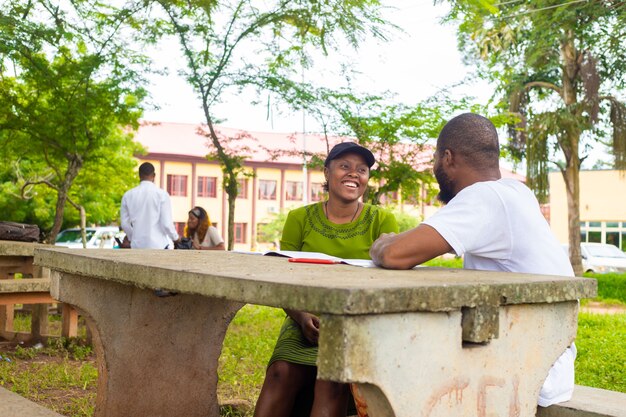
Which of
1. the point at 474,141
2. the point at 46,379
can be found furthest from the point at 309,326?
the point at 46,379

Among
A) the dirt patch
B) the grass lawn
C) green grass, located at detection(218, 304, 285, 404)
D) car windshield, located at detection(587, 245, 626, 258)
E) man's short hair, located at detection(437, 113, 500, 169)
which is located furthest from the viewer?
car windshield, located at detection(587, 245, 626, 258)

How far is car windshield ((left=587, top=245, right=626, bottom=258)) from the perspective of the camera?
86.7 feet

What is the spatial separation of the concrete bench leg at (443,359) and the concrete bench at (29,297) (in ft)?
15.4

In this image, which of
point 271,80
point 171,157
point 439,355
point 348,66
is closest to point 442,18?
point 348,66

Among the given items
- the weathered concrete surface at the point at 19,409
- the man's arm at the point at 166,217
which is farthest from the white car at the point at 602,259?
the weathered concrete surface at the point at 19,409

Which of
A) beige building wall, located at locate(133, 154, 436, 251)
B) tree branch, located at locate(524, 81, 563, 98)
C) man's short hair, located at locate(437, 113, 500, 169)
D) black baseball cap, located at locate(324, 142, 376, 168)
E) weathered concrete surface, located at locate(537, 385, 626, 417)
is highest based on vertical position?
tree branch, located at locate(524, 81, 563, 98)

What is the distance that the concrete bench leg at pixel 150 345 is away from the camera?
11.8ft

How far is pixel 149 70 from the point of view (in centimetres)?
1176

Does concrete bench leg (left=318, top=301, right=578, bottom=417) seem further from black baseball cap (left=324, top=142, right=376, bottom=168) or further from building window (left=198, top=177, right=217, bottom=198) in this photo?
building window (left=198, top=177, right=217, bottom=198)

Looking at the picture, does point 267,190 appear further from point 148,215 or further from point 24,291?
point 24,291

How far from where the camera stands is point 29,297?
6.30 metres

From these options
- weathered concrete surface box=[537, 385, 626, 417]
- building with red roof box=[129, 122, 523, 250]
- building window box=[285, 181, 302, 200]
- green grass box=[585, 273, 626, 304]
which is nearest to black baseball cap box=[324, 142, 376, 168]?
weathered concrete surface box=[537, 385, 626, 417]

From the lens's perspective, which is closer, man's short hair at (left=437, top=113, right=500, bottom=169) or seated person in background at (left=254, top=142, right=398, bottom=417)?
man's short hair at (left=437, top=113, right=500, bottom=169)

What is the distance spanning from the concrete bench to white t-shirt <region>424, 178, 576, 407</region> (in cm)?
442
